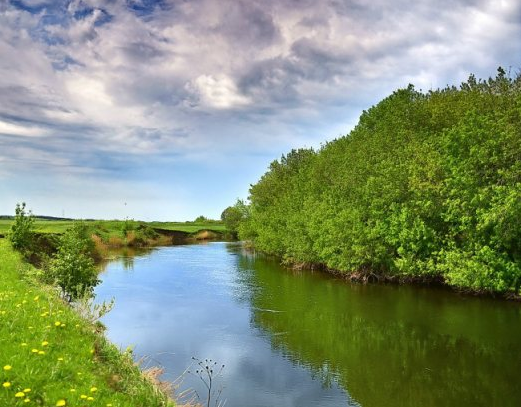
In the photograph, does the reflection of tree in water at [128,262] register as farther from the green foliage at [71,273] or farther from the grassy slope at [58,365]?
the grassy slope at [58,365]

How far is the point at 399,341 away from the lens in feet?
67.3

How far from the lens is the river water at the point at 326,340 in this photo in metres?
14.8

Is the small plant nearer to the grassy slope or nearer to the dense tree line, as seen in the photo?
the grassy slope

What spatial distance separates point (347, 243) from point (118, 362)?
28.7 metres

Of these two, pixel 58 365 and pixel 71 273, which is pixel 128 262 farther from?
pixel 58 365

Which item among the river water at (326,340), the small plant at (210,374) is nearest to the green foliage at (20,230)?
the river water at (326,340)

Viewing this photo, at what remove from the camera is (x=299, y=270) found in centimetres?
4841

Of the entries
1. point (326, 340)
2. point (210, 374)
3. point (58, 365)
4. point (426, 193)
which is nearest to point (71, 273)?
point (210, 374)

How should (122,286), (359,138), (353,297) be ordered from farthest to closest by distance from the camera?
1. (359,138)
2. (122,286)
3. (353,297)

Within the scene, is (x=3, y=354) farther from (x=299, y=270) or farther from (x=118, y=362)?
(x=299, y=270)

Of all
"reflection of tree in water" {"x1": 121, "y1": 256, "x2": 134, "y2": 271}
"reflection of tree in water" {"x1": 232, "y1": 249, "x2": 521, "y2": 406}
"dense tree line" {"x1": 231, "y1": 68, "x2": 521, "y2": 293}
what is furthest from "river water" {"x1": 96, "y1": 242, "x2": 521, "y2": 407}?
"reflection of tree in water" {"x1": 121, "y1": 256, "x2": 134, "y2": 271}

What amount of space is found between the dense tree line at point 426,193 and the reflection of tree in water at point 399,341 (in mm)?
2896

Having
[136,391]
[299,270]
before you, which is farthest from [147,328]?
[299,270]

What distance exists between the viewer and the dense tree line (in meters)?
27.9
